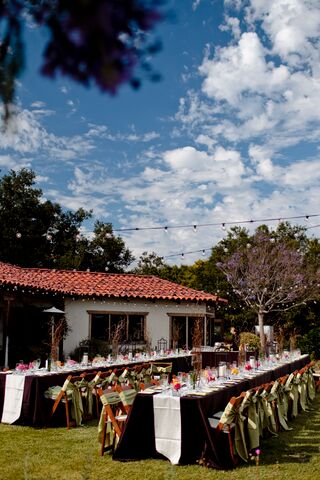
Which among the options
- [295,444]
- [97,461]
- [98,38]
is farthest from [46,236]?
[98,38]

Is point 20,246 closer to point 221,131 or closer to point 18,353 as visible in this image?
point 18,353


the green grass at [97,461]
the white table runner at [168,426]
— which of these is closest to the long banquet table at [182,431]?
the white table runner at [168,426]

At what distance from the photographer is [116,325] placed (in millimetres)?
17234

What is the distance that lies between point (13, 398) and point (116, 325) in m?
9.28

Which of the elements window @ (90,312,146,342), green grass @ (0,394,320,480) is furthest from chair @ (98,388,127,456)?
window @ (90,312,146,342)

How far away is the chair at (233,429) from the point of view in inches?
227

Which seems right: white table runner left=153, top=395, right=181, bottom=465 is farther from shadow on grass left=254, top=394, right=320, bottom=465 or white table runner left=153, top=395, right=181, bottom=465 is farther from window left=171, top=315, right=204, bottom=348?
window left=171, top=315, right=204, bottom=348

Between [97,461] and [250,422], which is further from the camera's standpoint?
[250,422]

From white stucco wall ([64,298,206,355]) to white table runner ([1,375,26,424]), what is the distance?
332 inches

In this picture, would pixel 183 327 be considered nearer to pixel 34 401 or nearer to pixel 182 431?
pixel 34 401

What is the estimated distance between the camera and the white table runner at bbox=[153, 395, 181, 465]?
580 cm

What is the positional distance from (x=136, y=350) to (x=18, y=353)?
409 cm

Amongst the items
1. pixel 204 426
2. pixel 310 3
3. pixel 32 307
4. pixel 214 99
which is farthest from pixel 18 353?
pixel 310 3

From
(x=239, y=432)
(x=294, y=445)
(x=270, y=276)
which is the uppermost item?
(x=270, y=276)
